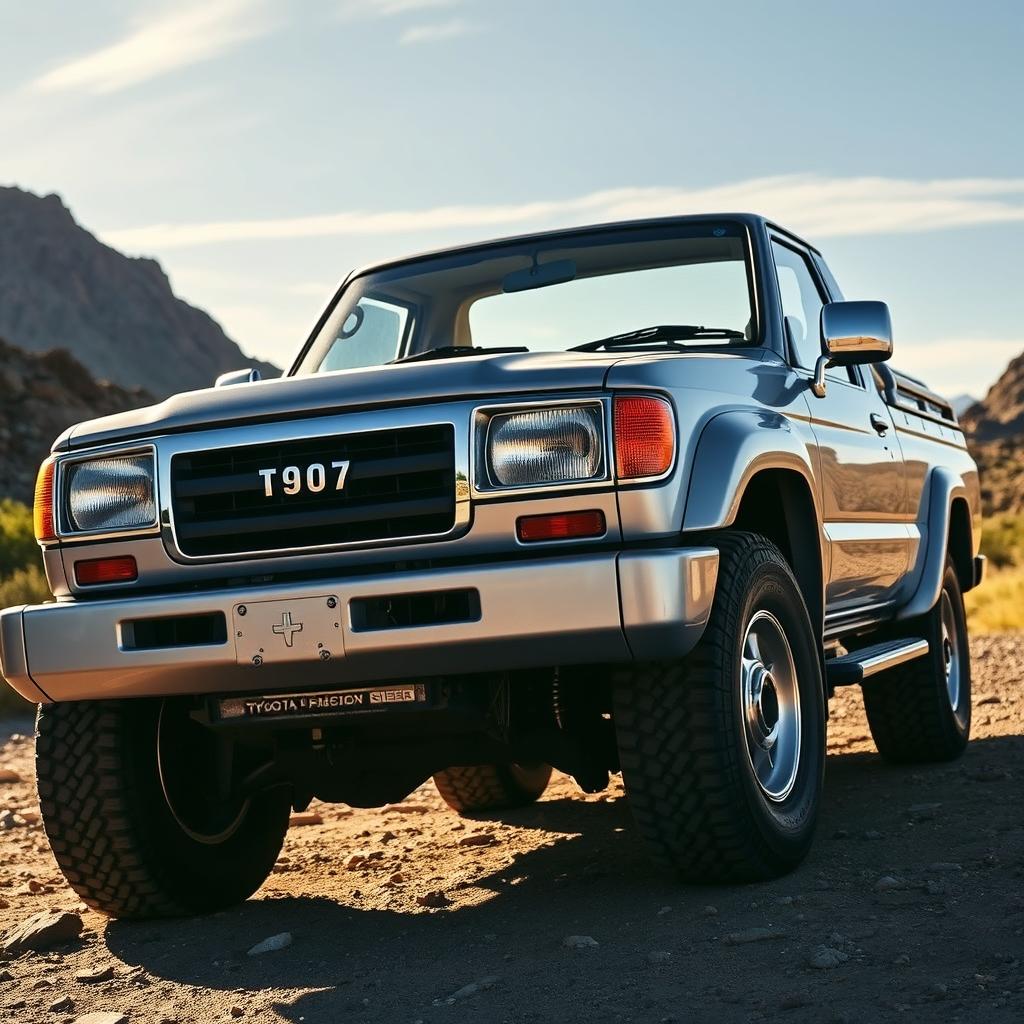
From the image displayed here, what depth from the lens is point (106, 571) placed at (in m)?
4.38

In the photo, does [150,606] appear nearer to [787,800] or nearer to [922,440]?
[787,800]

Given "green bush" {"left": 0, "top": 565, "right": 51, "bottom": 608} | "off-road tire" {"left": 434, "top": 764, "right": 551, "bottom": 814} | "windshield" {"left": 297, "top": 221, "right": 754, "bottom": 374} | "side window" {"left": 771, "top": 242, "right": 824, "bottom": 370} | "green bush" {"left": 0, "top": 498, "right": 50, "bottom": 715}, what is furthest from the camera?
"green bush" {"left": 0, "top": 565, "right": 51, "bottom": 608}

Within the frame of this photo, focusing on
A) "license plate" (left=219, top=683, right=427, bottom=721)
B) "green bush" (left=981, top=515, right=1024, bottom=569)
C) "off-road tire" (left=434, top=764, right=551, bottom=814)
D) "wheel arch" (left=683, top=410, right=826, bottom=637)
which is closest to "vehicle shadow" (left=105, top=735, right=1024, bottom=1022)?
"license plate" (left=219, top=683, right=427, bottom=721)

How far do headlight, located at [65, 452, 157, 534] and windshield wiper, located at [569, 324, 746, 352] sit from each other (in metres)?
1.58

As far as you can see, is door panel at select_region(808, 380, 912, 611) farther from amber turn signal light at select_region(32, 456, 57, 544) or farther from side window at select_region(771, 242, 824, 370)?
amber turn signal light at select_region(32, 456, 57, 544)

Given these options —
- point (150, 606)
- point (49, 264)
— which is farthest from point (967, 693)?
point (49, 264)

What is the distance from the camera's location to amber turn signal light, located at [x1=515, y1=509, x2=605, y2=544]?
394 cm

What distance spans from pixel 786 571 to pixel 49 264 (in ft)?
300

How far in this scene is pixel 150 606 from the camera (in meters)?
4.14

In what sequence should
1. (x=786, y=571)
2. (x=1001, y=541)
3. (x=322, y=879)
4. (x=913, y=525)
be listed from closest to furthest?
(x=786, y=571), (x=322, y=879), (x=913, y=525), (x=1001, y=541)

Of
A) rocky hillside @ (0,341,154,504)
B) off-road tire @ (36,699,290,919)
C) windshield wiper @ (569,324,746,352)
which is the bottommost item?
off-road tire @ (36,699,290,919)

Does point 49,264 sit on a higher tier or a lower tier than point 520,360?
higher

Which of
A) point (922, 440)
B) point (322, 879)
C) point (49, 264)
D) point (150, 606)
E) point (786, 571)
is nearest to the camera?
point (150, 606)

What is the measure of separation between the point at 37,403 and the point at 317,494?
Result: 28312 mm
